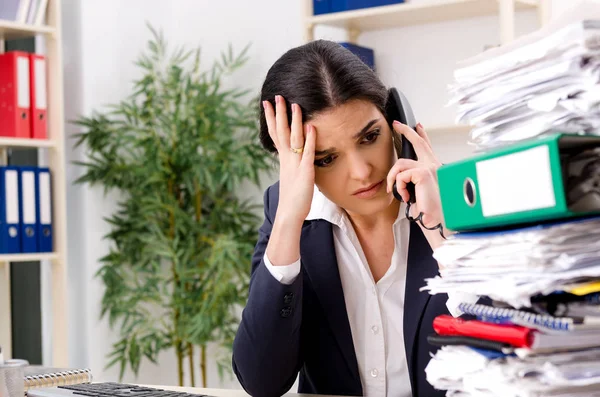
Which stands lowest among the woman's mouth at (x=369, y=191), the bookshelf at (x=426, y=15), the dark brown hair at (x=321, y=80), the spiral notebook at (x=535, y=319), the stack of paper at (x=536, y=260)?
the spiral notebook at (x=535, y=319)

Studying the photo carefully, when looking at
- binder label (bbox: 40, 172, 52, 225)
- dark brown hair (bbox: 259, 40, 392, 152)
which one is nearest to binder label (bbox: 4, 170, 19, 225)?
binder label (bbox: 40, 172, 52, 225)

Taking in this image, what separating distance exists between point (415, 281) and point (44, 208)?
229cm

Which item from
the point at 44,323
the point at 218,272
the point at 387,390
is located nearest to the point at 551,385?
the point at 387,390

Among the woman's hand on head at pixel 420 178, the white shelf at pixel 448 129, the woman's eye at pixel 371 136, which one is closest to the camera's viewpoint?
the woman's hand on head at pixel 420 178

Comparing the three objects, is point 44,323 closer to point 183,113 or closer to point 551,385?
point 183,113

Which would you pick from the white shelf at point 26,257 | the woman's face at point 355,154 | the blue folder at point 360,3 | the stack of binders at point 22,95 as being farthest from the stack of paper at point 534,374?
the stack of binders at point 22,95

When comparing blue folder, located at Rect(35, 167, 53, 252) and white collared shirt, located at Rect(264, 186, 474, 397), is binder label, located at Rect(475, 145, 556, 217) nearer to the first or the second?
white collared shirt, located at Rect(264, 186, 474, 397)

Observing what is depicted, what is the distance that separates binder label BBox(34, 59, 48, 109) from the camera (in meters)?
3.45

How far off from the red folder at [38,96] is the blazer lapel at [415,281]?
2.26 metres

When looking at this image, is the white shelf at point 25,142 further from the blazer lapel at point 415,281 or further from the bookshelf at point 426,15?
the blazer lapel at point 415,281

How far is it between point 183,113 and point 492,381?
3.03m

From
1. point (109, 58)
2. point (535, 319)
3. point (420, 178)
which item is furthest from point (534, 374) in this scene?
point (109, 58)

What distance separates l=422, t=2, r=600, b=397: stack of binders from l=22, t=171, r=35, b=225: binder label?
291 cm

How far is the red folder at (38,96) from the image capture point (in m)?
3.44
